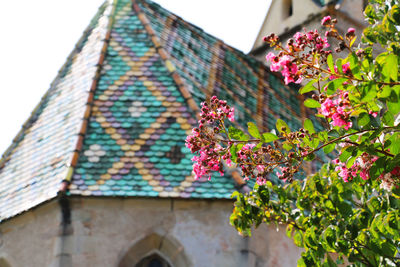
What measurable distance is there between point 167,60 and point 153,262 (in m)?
3.36

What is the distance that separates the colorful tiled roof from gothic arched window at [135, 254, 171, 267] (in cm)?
79

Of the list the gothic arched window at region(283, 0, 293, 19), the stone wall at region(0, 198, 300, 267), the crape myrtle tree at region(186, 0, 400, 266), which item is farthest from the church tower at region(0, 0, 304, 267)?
the gothic arched window at region(283, 0, 293, 19)

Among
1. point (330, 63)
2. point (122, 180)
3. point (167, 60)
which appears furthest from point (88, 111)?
point (330, 63)

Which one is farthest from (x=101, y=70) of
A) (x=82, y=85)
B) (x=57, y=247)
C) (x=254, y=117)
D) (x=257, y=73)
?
(x=257, y=73)

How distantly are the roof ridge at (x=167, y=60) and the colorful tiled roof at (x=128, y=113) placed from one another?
15 mm

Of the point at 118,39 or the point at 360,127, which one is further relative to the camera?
the point at 118,39

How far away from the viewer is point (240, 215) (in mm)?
5723

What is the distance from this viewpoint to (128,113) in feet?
35.3

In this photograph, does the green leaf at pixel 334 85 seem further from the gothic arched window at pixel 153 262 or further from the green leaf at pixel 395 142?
the gothic arched window at pixel 153 262

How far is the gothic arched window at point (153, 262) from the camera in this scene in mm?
9648

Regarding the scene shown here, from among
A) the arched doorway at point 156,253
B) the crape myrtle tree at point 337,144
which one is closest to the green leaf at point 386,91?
the crape myrtle tree at point 337,144

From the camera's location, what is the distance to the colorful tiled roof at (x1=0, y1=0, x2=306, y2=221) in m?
9.79

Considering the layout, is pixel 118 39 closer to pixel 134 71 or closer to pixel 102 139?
pixel 134 71

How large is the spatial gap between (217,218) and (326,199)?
13.2ft
